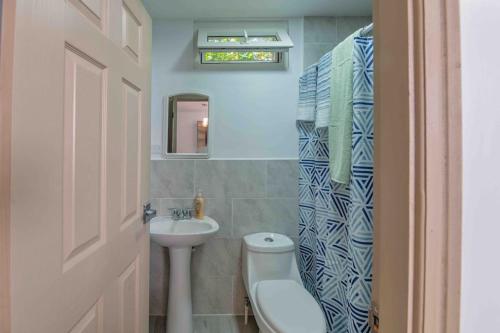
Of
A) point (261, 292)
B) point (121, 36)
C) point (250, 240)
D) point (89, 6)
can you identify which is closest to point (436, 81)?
point (89, 6)

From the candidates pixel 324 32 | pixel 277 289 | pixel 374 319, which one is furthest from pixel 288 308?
pixel 324 32

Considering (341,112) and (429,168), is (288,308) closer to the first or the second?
(341,112)

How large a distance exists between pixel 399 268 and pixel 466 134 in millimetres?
239

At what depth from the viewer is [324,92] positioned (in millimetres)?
1600

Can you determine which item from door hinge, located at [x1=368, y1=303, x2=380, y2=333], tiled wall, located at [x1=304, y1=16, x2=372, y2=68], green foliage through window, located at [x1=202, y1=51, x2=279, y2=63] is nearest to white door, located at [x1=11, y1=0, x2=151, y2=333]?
door hinge, located at [x1=368, y1=303, x2=380, y2=333]

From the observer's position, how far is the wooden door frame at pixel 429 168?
1.33 feet

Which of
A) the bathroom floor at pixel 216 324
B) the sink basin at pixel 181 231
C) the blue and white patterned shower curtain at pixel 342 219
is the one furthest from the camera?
the bathroom floor at pixel 216 324

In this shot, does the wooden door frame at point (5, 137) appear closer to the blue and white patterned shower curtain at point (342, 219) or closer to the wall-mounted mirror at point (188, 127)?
the blue and white patterned shower curtain at point (342, 219)

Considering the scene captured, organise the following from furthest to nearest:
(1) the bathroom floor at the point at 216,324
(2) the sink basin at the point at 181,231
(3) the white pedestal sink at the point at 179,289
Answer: (1) the bathroom floor at the point at 216,324
(3) the white pedestal sink at the point at 179,289
(2) the sink basin at the point at 181,231

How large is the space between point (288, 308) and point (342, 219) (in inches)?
22.1

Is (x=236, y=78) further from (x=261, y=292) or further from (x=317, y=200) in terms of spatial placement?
(x=261, y=292)

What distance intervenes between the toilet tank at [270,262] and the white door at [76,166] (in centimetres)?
88

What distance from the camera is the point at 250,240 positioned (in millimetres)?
1948

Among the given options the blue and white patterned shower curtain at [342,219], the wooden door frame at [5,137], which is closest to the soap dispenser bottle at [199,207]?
the blue and white patterned shower curtain at [342,219]
